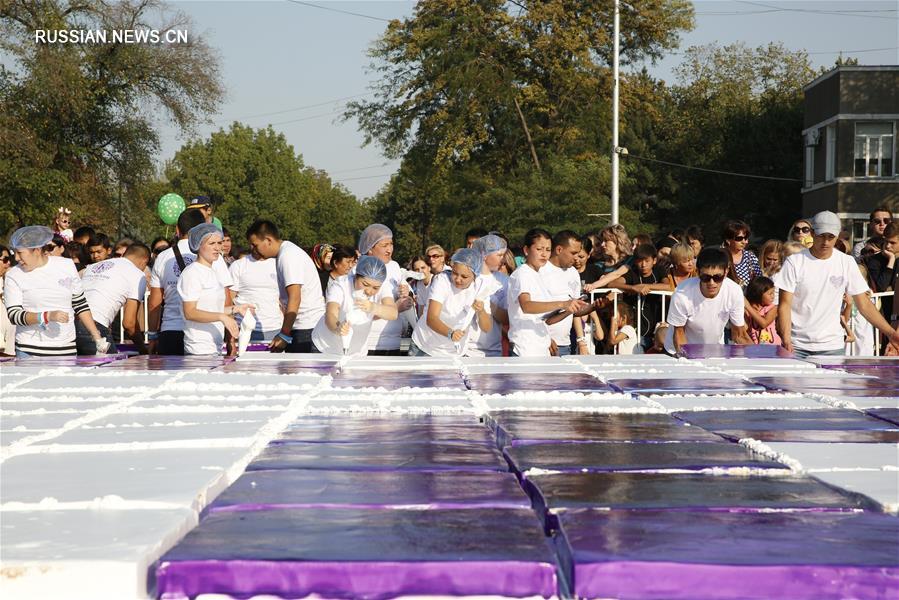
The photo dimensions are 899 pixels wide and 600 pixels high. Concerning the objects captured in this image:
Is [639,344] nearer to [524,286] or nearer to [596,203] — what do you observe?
[524,286]

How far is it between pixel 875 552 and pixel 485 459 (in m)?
1.30

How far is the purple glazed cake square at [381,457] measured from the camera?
10.8ft

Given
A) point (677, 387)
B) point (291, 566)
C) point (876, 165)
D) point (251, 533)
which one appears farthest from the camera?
point (876, 165)

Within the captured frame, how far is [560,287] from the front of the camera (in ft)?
27.6

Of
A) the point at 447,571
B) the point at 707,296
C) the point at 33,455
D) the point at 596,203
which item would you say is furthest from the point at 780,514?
the point at 596,203

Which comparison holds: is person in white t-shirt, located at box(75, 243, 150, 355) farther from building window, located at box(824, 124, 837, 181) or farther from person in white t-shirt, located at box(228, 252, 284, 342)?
building window, located at box(824, 124, 837, 181)

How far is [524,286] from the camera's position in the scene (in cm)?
814

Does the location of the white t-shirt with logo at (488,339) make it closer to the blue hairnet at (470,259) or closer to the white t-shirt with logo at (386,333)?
the blue hairnet at (470,259)

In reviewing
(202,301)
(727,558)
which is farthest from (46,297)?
(727,558)

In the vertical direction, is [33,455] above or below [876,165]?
below

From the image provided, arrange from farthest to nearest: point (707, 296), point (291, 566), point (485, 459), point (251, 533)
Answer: point (707, 296)
point (485, 459)
point (251, 533)
point (291, 566)

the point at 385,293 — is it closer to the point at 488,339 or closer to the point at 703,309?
the point at 488,339

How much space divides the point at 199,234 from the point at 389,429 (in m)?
4.29

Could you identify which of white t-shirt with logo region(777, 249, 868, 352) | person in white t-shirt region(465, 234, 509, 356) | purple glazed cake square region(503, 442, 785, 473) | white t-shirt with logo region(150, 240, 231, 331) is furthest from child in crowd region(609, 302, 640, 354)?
purple glazed cake square region(503, 442, 785, 473)
